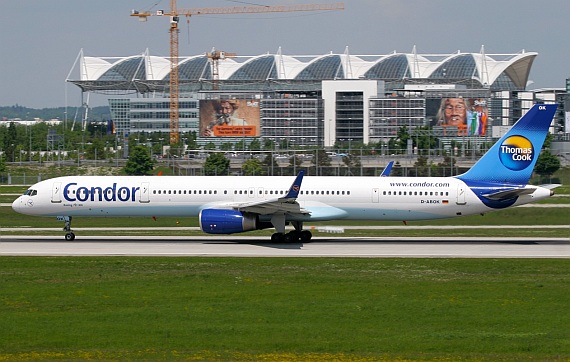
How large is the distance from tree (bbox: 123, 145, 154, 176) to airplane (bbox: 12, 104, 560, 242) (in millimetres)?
67798

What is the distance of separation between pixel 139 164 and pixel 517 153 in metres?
76.7

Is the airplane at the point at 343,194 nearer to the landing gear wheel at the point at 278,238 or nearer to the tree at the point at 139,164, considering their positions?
the landing gear wheel at the point at 278,238

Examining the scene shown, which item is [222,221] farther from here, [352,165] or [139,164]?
[139,164]

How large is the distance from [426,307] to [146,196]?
2405 centimetres

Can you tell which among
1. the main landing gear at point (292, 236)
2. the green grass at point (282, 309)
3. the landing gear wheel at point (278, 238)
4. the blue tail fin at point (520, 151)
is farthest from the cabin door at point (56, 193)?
the blue tail fin at point (520, 151)

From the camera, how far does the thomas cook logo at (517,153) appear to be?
157ft

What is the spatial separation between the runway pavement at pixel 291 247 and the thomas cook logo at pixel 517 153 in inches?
162

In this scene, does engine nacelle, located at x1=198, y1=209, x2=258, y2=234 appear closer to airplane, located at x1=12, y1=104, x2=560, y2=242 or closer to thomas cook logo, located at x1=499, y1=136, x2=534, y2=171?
airplane, located at x1=12, y1=104, x2=560, y2=242

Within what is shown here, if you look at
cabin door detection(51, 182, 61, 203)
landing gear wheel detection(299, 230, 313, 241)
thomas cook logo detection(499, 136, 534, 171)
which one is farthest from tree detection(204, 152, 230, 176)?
thomas cook logo detection(499, 136, 534, 171)

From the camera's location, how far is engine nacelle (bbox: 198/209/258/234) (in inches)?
1784

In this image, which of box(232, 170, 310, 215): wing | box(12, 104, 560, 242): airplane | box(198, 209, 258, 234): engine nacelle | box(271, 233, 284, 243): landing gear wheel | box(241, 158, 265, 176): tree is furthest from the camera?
box(241, 158, 265, 176): tree

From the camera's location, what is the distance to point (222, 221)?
4531 centimetres

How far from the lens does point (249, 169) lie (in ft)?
384

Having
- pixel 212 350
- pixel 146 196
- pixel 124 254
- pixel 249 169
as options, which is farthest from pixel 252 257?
pixel 249 169
